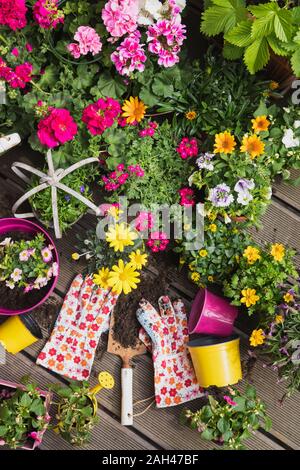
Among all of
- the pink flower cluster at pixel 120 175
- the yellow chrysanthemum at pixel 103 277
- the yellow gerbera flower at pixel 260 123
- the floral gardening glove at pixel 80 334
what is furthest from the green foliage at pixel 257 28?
the floral gardening glove at pixel 80 334

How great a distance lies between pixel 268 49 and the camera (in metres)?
1.75

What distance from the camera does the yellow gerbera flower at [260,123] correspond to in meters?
1.81

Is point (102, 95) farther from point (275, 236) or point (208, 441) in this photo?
point (208, 441)

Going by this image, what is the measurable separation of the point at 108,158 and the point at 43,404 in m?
0.94

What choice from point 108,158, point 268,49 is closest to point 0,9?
point 108,158

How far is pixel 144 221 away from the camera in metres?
1.91

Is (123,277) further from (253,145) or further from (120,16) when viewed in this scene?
(120,16)

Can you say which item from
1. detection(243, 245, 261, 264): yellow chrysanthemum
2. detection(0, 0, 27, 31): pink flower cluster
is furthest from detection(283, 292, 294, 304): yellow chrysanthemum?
detection(0, 0, 27, 31): pink flower cluster

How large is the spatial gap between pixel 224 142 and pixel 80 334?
0.92 meters

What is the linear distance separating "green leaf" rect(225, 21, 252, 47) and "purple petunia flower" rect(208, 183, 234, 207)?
477mm

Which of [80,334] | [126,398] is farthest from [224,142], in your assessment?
[126,398]

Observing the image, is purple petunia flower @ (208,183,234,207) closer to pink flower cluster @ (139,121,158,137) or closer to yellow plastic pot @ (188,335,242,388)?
pink flower cluster @ (139,121,158,137)

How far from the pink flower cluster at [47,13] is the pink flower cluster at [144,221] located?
73 cm

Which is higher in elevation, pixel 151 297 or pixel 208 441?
pixel 151 297
